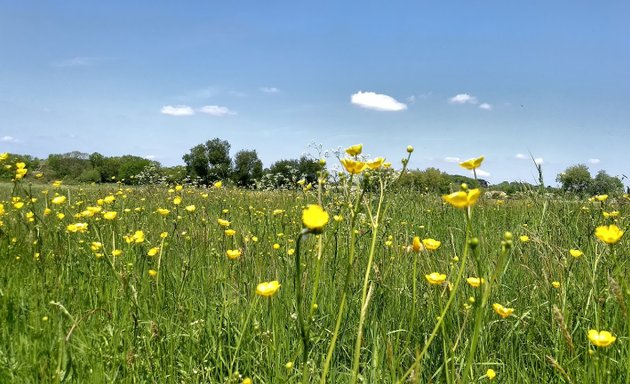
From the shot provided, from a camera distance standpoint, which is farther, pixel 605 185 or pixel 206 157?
pixel 206 157

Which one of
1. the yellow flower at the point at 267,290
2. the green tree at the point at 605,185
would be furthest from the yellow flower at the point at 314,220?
the green tree at the point at 605,185

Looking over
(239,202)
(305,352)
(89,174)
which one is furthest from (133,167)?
(305,352)

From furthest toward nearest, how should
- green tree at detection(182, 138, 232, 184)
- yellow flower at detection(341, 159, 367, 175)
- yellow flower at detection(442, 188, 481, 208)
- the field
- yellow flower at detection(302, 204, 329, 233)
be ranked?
green tree at detection(182, 138, 232, 184), the field, yellow flower at detection(341, 159, 367, 175), yellow flower at detection(442, 188, 481, 208), yellow flower at detection(302, 204, 329, 233)

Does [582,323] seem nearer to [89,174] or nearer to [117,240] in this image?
[117,240]

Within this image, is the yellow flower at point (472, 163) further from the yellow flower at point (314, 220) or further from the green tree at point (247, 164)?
the green tree at point (247, 164)

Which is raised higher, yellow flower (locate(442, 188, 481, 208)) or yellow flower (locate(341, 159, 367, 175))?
yellow flower (locate(341, 159, 367, 175))

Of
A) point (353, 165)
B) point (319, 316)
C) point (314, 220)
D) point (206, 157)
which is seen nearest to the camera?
point (314, 220)

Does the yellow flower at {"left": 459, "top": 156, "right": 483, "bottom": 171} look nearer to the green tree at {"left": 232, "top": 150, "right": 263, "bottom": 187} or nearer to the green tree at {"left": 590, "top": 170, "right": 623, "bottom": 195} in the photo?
the green tree at {"left": 590, "top": 170, "right": 623, "bottom": 195}

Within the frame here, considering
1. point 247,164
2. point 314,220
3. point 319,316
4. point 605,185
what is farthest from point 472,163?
point 247,164

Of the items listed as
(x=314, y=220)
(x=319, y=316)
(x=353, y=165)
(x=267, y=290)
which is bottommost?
(x=319, y=316)

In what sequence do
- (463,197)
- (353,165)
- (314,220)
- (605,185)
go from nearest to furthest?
(314,220)
(463,197)
(353,165)
(605,185)

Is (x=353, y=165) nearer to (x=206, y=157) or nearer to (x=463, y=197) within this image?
(x=463, y=197)

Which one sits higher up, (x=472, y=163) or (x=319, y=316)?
(x=472, y=163)

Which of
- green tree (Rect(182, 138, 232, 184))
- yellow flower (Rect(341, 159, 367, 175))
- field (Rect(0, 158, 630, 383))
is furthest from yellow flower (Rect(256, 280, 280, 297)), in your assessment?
green tree (Rect(182, 138, 232, 184))
